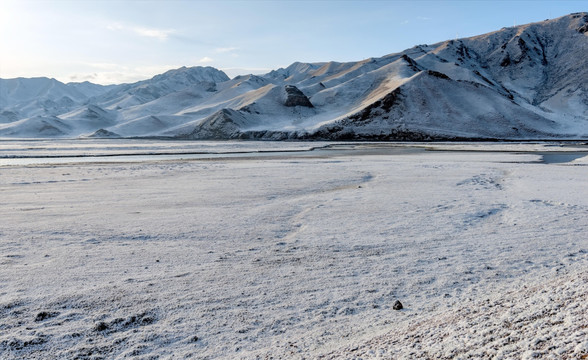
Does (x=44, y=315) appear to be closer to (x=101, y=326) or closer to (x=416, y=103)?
(x=101, y=326)

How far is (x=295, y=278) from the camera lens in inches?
287

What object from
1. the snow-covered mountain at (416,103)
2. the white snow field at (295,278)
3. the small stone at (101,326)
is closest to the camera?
the white snow field at (295,278)

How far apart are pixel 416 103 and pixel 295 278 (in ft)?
351

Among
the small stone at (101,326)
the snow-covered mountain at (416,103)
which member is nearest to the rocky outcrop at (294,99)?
the snow-covered mountain at (416,103)

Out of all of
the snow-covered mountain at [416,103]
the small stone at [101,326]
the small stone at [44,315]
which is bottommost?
the small stone at [101,326]

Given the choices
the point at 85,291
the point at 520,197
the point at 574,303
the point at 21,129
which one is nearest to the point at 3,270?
the point at 85,291

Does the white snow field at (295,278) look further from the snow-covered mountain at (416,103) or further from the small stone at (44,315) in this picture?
the snow-covered mountain at (416,103)

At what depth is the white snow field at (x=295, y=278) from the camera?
5074mm

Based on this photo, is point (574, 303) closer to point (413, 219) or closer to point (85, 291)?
point (413, 219)

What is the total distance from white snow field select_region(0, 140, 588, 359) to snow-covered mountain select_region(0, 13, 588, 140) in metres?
84.2

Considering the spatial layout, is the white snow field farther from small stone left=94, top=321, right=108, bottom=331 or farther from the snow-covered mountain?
Result: the snow-covered mountain

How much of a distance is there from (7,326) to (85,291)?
120 cm

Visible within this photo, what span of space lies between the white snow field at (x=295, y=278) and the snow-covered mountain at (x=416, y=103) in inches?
3313

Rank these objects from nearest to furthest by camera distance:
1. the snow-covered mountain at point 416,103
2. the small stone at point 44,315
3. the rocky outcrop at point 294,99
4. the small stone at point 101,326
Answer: the small stone at point 101,326
the small stone at point 44,315
the snow-covered mountain at point 416,103
the rocky outcrop at point 294,99
